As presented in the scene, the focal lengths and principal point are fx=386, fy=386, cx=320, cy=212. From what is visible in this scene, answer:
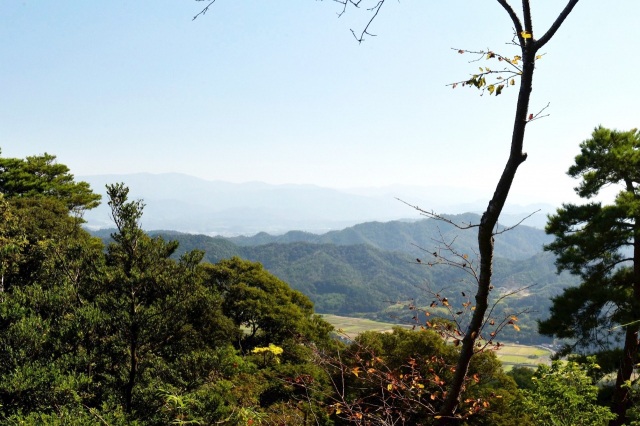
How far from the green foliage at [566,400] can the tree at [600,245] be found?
199 inches

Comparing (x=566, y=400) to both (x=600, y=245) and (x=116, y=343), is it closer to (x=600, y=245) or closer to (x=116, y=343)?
(x=600, y=245)

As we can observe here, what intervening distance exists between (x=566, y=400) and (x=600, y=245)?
6.84 metres

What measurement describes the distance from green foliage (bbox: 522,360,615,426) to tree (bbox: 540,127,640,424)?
506cm

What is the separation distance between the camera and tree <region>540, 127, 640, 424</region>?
11.1m

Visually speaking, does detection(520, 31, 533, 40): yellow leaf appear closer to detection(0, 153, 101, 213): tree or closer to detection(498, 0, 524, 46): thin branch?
detection(498, 0, 524, 46): thin branch

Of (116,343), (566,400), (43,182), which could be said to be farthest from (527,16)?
(43,182)

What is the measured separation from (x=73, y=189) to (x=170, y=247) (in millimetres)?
22838

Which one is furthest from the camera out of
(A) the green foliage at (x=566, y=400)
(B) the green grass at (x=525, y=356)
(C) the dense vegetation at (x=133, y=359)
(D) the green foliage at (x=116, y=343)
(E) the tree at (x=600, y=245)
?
(B) the green grass at (x=525, y=356)

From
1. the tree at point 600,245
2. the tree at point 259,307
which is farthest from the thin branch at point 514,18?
the tree at point 259,307

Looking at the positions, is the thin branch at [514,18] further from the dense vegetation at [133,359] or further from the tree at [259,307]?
the tree at [259,307]

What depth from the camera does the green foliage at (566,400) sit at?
643 cm

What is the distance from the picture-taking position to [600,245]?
1158cm

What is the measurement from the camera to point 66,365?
8797 millimetres

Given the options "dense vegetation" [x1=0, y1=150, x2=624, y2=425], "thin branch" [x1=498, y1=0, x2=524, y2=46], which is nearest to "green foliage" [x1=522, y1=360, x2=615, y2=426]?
"dense vegetation" [x1=0, y1=150, x2=624, y2=425]
